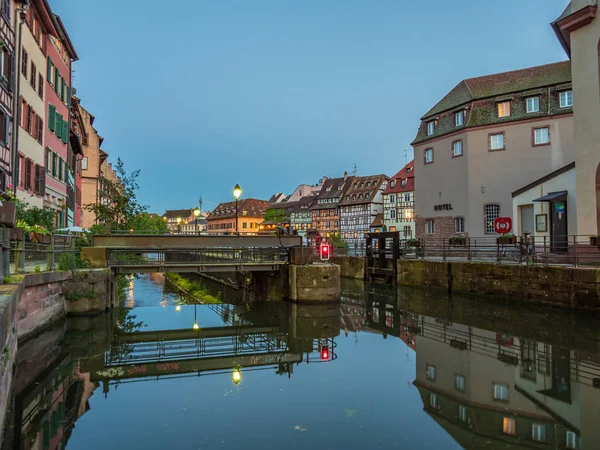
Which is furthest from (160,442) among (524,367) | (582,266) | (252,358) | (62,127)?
(62,127)

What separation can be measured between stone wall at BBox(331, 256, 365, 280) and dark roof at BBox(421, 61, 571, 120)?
13202 millimetres

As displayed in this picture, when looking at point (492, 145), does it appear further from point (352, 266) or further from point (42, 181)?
point (42, 181)

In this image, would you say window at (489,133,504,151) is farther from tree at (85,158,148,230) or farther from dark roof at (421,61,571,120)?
tree at (85,158,148,230)

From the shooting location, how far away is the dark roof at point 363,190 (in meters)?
74.3

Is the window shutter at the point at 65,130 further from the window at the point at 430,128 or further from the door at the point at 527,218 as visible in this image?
the door at the point at 527,218

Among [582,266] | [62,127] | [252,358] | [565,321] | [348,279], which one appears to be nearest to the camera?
[252,358]

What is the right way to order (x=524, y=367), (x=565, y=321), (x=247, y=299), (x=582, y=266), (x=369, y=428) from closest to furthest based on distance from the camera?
1. (x=369, y=428)
2. (x=524, y=367)
3. (x=565, y=321)
4. (x=582, y=266)
5. (x=247, y=299)

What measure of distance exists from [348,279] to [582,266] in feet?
56.8

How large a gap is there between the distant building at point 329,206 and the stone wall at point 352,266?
151 feet

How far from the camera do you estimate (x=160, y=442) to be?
20.4 feet

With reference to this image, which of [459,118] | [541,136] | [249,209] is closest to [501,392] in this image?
[541,136]

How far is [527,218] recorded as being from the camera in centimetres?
2752

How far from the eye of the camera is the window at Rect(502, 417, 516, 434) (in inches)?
267

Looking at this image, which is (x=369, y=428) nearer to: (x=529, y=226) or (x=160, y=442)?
(x=160, y=442)
